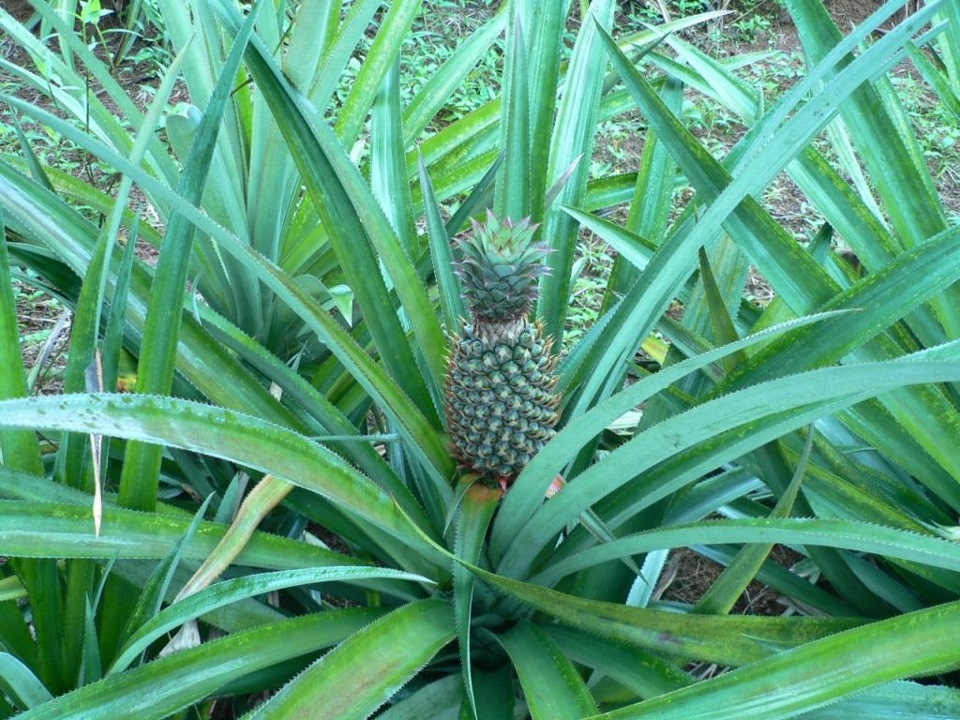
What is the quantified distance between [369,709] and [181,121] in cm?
87

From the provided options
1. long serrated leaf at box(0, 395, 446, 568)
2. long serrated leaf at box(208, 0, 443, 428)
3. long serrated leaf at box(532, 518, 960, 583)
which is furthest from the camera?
long serrated leaf at box(208, 0, 443, 428)

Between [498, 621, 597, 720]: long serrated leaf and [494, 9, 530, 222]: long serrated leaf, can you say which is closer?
[498, 621, 597, 720]: long serrated leaf

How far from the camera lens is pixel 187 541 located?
851 mm

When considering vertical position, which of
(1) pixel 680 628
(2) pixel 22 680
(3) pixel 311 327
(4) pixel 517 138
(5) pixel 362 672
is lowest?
→ (2) pixel 22 680

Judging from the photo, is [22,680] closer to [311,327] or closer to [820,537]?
[311,327]

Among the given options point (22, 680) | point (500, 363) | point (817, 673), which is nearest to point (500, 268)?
point (500, 363)

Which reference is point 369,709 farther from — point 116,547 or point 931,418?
point 931,418

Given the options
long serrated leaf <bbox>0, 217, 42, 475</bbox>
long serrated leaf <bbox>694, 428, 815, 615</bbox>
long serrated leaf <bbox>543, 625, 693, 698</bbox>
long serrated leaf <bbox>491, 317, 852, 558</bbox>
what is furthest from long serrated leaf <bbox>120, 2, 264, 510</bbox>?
long serrated leaf <bbox>694, 428, 815, 615</bbox>

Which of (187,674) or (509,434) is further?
(509,434)

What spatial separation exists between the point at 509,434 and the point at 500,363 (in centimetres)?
8

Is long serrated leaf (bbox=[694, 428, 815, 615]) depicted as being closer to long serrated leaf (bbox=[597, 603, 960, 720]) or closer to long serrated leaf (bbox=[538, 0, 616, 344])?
long serrated leaf (bbox=[597, 603, 960, 720])

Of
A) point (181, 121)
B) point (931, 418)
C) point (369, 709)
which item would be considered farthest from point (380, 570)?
point (181, 121)

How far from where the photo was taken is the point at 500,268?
888mm

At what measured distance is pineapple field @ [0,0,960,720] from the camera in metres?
0.74
